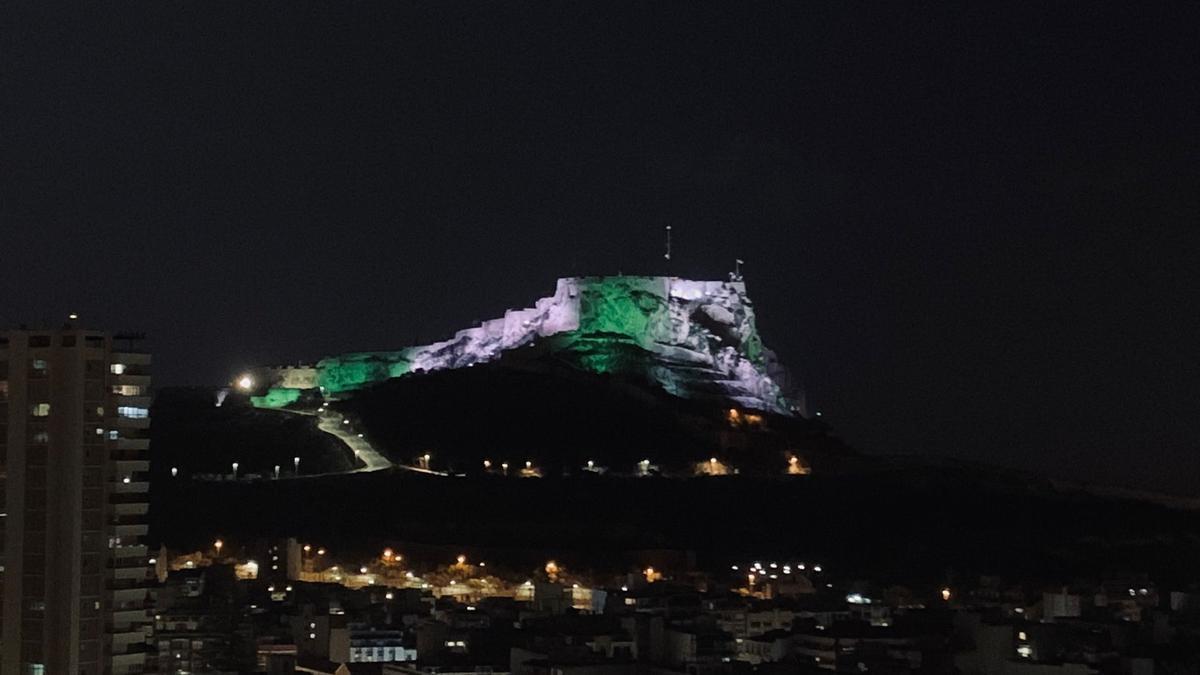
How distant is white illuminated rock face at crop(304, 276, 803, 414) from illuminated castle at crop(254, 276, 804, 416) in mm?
47

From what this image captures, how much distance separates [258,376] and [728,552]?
36.2 metres

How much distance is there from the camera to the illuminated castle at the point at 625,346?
106 m

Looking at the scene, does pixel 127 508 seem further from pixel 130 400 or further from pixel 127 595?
pixel 130 400

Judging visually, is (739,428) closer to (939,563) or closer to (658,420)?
(658,420)

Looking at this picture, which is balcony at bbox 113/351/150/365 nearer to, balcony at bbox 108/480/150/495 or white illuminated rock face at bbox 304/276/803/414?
balcony at bbox 108/480/150/495

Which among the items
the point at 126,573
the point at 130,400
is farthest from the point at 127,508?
the point at 130,400

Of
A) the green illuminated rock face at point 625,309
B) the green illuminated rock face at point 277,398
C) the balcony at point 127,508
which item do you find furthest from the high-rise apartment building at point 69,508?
the green illuminated rock face at point 625,309

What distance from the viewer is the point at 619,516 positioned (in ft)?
268

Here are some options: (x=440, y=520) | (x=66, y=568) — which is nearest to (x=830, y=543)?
(x=440, y=520)

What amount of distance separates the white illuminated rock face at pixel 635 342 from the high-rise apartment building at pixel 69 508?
7438 centimetres

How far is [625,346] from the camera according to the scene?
107 meters

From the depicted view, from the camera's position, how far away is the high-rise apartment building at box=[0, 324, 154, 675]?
2864 centimetres

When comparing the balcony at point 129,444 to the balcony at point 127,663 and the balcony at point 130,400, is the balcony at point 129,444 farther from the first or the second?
the balcony at point 127,663

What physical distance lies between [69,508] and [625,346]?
257 feet
